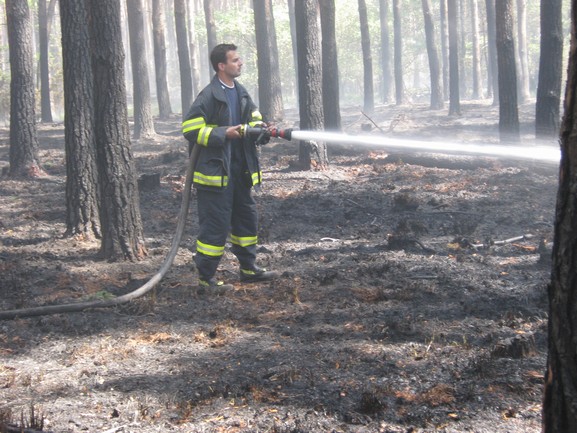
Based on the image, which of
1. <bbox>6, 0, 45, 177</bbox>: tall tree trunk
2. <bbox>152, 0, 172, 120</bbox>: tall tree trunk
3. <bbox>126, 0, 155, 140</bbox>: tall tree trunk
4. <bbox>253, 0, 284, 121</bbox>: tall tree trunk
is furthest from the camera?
<bbox>152, 0, 172, 120</bbox>: tall tree trunk

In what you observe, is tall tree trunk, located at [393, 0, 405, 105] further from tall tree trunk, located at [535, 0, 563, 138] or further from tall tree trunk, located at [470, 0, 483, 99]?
tall tree trunk, located at [535, 0, 563, 138]

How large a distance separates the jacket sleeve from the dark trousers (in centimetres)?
50

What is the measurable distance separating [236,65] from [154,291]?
2401mm

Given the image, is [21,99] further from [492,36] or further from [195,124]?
[492,36]

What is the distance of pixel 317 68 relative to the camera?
46.4 ft

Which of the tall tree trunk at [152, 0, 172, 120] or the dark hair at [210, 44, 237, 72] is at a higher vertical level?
the tall tree trunk at [152, 0, 172, 120]

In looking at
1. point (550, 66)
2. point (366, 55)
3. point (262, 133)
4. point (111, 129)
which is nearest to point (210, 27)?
point (366, 55)

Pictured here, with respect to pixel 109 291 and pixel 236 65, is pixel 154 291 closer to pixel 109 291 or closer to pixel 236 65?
pixel 109 291

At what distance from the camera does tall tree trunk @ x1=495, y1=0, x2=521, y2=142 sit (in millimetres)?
15977

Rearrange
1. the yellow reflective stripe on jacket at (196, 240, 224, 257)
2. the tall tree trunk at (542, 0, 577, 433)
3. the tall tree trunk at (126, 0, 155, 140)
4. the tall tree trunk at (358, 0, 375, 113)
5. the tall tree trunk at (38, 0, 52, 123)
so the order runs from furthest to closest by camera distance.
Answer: the tall tree trunk at (358, 0, 375, 113) < the tall tree trunk at (38, 0, 52, 123) < the tall tree trunk at (126, 0, 155, 140) < the yellow reflective stripe on jacket at (196, 240, 224, 257) < the tall tree trunk at (542, 0, 577, 433)

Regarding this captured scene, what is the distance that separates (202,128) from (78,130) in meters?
3.21

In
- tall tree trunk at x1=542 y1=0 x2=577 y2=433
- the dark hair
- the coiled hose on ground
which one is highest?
the dark hair

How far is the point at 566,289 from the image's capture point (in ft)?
7.98

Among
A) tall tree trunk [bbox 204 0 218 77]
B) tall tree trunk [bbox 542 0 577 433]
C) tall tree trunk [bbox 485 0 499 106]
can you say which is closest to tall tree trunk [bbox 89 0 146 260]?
tall tree trunk [bbox 542 0 577 433]
